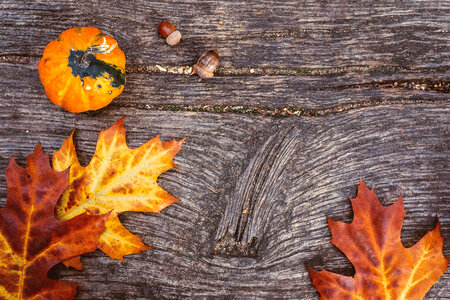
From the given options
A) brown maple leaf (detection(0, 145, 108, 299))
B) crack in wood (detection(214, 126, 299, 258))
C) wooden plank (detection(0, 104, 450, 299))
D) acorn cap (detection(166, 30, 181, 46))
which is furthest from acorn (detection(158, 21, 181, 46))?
brown maple leaf (detection(0, 145, 108, 299))

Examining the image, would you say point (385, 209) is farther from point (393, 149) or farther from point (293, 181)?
point (293, 181)

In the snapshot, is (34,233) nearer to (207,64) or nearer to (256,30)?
(207,64)

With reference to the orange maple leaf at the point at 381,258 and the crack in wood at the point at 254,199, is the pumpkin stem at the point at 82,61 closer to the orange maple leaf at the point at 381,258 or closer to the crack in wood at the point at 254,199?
the crack in wood at the point at 254,199

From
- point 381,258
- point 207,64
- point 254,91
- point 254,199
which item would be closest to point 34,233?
point 254,199

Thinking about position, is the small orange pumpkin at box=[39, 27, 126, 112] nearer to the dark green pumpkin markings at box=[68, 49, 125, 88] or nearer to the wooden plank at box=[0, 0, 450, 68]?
the dark green pumpkin markings at box=[68, 49, 125, 88]

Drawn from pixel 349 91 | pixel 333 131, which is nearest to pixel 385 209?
pixel 333 131

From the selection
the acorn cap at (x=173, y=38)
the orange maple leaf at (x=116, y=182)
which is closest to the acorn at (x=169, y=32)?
the acorn cap at (x=173, y=38)

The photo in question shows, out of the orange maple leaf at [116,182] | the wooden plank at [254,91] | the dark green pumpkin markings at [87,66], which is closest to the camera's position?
the dark green pumpkin markings at [87,66]
